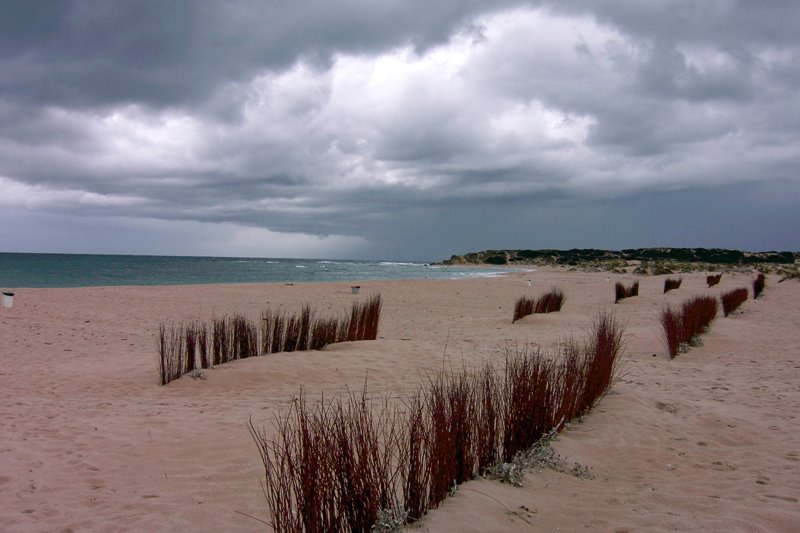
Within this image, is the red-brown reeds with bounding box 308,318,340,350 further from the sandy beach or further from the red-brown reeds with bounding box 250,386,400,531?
the red-brown reeds with bounding box 250,386,400,531

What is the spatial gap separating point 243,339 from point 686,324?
8.91 meters

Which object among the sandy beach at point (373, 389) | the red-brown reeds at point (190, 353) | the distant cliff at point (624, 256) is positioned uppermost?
the distant cliff at point (624, 256)

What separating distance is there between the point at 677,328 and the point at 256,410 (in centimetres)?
841

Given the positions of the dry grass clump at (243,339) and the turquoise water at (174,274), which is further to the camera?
the turquoise water at (174,274)

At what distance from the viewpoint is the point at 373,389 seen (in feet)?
24.2

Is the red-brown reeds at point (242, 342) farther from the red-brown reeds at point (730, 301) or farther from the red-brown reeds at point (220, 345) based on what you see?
the red-brown reeds at point (730, 301)

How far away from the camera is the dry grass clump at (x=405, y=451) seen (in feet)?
9.36

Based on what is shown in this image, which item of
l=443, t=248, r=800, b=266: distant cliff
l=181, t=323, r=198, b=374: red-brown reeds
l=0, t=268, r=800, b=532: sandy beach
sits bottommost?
l=0, t=268, r=800, b=532: sandy beach

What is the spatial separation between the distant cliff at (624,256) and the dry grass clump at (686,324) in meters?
61.6

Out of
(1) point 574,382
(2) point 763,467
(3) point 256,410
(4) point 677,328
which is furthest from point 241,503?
(4) point 677,328

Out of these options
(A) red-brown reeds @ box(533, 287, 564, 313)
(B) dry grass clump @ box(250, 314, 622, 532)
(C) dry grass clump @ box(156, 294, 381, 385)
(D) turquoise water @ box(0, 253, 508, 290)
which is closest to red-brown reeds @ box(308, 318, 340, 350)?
(C) dry grass clump @ box(156, 294, 381, 385)

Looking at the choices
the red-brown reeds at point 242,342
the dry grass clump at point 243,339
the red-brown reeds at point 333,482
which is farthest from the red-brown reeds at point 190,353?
the red-brown reeds at point 333,482

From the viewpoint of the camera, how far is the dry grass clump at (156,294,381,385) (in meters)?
8.16

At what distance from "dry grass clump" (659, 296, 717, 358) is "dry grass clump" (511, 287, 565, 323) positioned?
463 cm
